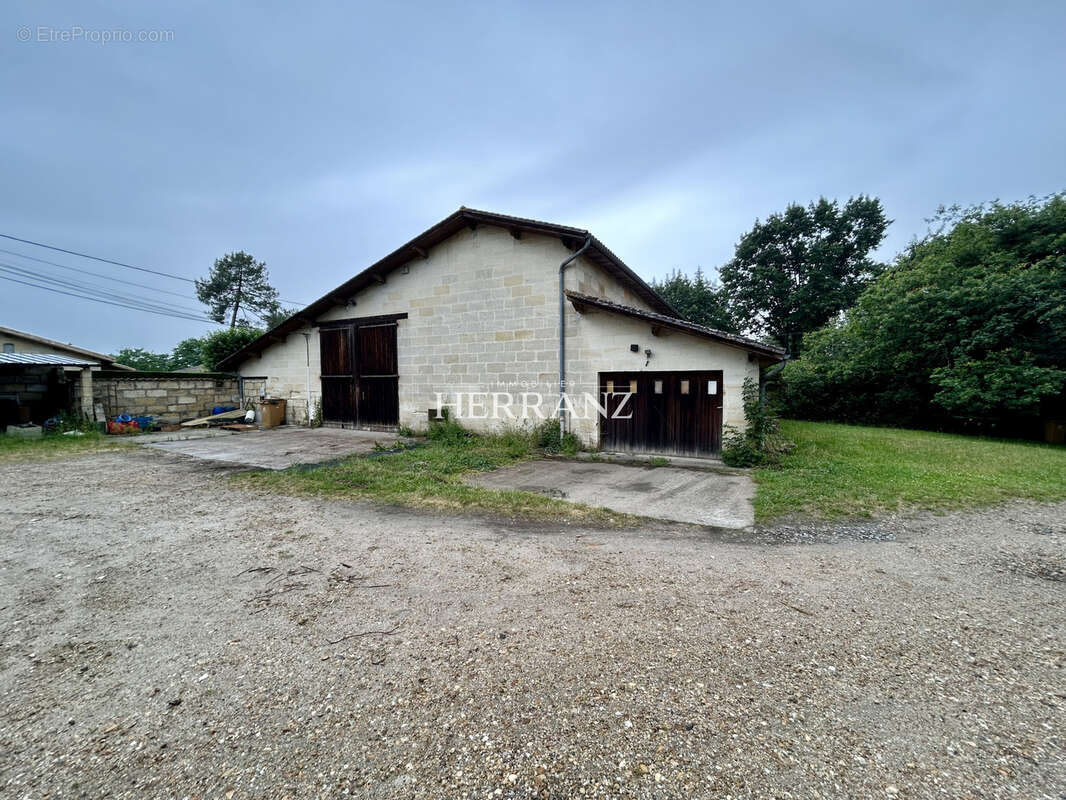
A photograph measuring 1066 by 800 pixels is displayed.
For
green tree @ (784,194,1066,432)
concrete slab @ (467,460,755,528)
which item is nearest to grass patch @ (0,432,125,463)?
concrete slab @ (467,460,755,528)

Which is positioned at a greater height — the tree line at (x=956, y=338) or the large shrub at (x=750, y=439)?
the tree line at (x=956, y=338)

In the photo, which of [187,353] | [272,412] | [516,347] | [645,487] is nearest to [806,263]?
[516,347]

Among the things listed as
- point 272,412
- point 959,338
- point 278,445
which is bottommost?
point 278,445

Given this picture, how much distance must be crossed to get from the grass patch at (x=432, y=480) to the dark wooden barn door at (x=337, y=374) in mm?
4618

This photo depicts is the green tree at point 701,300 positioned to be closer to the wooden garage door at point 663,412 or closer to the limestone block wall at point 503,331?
the limestone block wall at point 503,331

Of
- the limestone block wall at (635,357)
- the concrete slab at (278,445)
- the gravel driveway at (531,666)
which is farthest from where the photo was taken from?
the concrete slab at (278,445)

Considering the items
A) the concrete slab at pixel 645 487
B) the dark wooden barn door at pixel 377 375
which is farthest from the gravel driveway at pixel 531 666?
the dark wooden barn door at pixel 377 375

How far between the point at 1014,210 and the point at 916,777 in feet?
70.6

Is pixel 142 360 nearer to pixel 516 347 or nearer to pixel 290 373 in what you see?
pixel 290 373

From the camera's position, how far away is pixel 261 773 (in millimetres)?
1410

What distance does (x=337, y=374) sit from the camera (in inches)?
478

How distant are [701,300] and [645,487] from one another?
2765cm

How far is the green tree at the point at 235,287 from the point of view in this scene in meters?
32.4

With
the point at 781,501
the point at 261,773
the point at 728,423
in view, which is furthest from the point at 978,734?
the point at 728,423
